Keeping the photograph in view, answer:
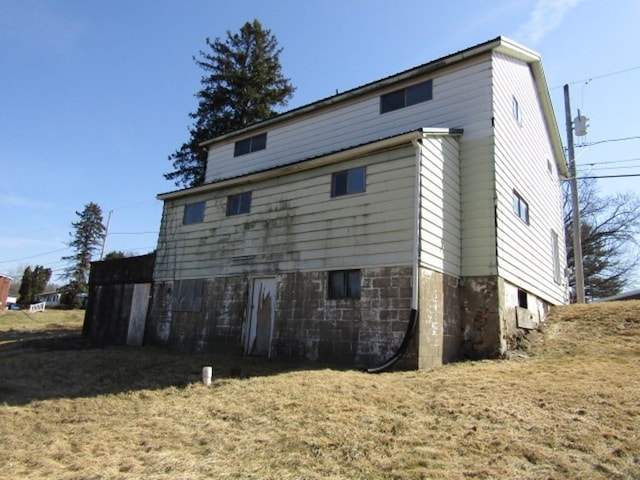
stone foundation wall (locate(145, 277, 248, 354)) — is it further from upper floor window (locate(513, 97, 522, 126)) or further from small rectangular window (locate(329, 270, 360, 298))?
upper floor window (locate(513, 97, 522, 126))

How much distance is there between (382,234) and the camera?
1149 cm

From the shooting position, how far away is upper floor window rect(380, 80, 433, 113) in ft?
47.1

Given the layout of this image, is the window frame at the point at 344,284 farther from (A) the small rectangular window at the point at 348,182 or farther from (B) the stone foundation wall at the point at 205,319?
(B) the stone foundation wall at the point at 205,319

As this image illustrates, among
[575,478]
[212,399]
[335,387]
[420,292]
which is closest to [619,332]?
[420,292]

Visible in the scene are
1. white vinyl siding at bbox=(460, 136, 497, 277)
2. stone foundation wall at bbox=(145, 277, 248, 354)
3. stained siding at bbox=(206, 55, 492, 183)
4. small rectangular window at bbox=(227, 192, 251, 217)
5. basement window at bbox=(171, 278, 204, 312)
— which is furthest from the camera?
basement window at bbox=(171, 278, 204, 312)

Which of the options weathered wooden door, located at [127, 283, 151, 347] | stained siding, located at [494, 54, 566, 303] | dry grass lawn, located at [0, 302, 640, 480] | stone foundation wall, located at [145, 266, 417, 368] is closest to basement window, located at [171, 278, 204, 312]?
stone foundation wall, located at [145, 266, 417, 368]

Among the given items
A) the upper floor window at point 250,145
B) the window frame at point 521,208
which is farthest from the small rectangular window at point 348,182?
the upper floor window at point 250,145

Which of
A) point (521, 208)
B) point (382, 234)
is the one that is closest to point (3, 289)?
point (382, 234)

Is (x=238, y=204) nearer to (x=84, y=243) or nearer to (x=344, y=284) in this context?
(x=344, y=284)

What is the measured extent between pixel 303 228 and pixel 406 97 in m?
5.34

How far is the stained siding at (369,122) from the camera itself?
1341 cm

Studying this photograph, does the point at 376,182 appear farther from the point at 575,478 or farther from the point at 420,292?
the point at 575,478

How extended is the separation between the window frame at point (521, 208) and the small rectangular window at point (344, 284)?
5530 millimetres

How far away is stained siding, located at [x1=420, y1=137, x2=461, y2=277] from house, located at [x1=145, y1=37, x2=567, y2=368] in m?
0.05
